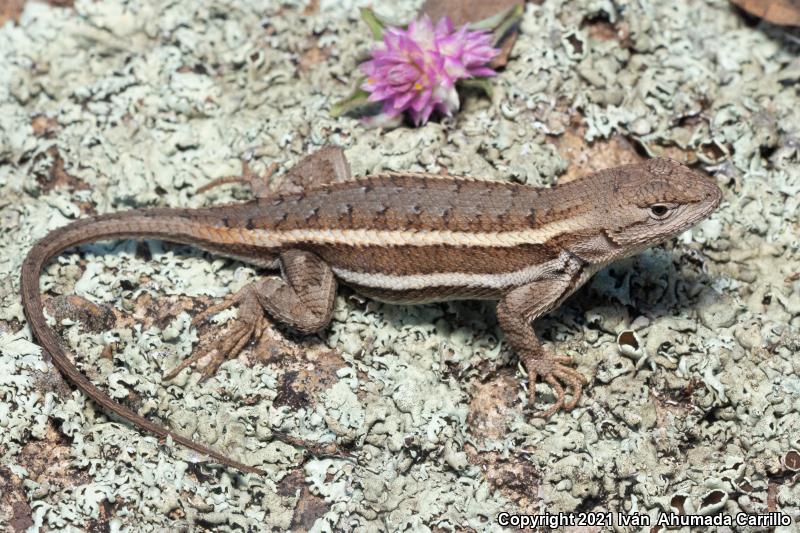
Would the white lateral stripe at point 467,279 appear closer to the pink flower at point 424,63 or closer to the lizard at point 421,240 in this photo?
the lizard at point 421,240

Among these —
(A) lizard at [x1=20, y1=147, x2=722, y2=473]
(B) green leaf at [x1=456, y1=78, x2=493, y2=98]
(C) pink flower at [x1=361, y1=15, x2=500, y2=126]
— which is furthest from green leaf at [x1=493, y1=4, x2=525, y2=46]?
(A) lizard at [x1=20, y1=147, x2=722, y2=473]

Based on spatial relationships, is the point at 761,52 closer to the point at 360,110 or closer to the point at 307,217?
the point at 360,110

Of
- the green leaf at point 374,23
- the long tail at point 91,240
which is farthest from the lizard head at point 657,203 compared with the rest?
the long tail at point 91,240

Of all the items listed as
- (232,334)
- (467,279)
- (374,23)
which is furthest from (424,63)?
(232,334)

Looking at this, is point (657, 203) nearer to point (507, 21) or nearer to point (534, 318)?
point (534, 318)

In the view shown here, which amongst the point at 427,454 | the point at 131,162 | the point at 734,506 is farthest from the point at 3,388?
the point at 734,506
